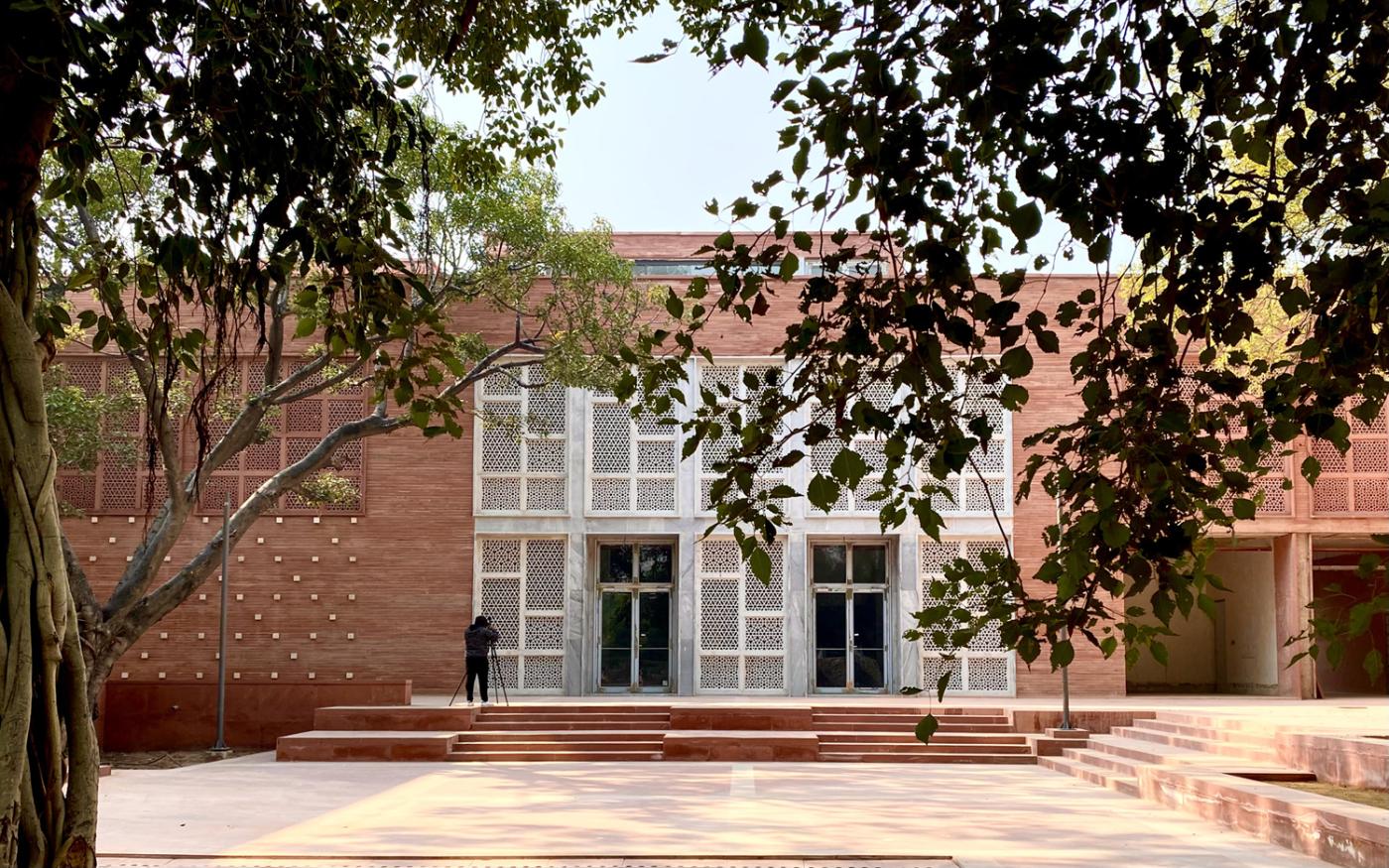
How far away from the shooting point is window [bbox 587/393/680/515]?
2377 centimetres

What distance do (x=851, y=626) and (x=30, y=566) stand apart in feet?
69.1


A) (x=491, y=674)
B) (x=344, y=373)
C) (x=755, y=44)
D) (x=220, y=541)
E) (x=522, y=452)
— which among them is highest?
(x=344, y=373)

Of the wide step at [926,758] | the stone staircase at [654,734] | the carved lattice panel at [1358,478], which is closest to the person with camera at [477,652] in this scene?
the stone staircase at [654,734]

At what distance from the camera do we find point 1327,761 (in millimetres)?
12195

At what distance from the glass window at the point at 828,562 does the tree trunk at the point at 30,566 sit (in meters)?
20.7

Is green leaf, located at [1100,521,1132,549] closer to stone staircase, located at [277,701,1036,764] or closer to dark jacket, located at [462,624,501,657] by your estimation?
stone staircase, located at [277,701,1036,764]

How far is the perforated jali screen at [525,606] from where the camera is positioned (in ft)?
76.6

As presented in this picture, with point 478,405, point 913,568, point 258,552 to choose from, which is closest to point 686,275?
point 478,405

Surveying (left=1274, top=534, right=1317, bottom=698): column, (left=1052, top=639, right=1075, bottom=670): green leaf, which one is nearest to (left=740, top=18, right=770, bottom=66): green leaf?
(left=1052, top=639, right=1075, bottom=670): green leaf

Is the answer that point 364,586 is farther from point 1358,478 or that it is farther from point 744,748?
point 1358,478

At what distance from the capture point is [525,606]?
76.9 ft

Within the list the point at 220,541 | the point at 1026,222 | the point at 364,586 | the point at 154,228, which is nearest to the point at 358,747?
the point at 220,541

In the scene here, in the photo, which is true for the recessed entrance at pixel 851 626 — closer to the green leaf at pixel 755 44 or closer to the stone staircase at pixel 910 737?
the stone staircase at pixel 910 737

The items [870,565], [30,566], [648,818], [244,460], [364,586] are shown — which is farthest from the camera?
[870,565]
